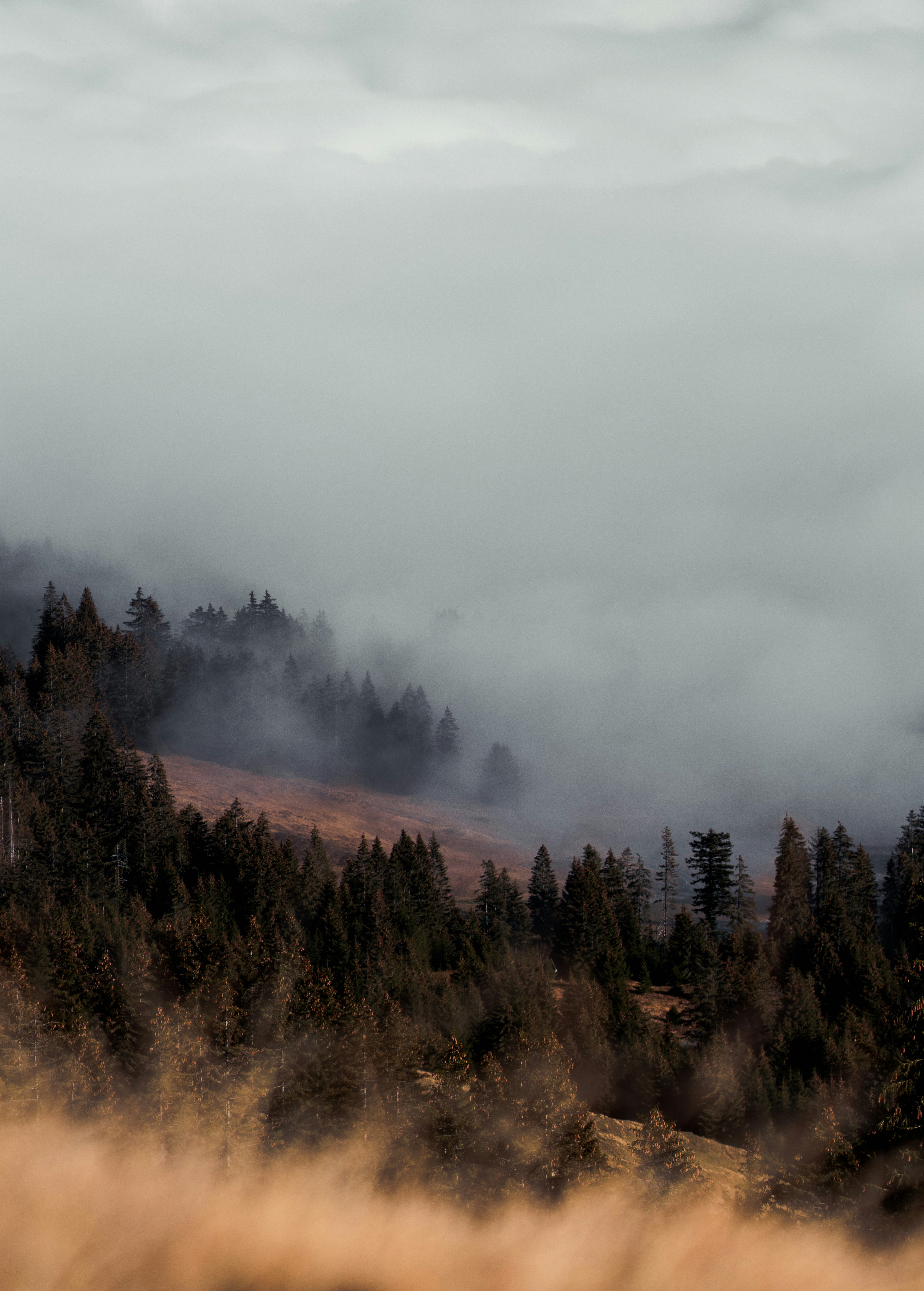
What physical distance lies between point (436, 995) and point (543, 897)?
40.4m

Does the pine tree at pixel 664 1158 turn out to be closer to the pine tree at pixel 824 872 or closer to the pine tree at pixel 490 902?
the pine tree at pixel 490 902

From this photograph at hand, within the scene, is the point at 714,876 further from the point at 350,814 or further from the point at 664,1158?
the point at 350,814

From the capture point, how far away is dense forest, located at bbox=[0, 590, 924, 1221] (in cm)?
4319

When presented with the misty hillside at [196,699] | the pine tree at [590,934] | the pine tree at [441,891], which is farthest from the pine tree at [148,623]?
the pine tree at [590,934]

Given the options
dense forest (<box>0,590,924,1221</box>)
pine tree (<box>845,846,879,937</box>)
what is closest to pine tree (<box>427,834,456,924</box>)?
dense forest (<box>0,590,924,1221</box>)

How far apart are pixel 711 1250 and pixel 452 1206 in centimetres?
1124

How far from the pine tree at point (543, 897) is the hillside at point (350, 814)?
31472 millimetres

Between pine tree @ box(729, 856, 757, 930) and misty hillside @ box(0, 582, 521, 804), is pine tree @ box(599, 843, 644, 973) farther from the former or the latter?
misty hillside @ box(0, 582, 521, 804)

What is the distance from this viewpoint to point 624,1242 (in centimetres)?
3728

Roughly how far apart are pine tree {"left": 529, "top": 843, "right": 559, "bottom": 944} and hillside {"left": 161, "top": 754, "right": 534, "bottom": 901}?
103 ft

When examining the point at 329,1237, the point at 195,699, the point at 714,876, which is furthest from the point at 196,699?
the point at 329,1237

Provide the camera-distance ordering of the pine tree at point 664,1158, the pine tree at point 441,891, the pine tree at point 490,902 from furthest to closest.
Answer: the pine tree at point 490,902 < the pine tree at point 441,891 < the pine tree at point 664,1158

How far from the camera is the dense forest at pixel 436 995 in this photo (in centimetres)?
4319

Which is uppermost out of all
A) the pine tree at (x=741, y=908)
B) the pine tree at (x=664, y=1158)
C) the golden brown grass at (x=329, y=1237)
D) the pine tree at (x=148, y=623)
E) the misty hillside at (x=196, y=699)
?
the pine tree at (x=148, y=623)
